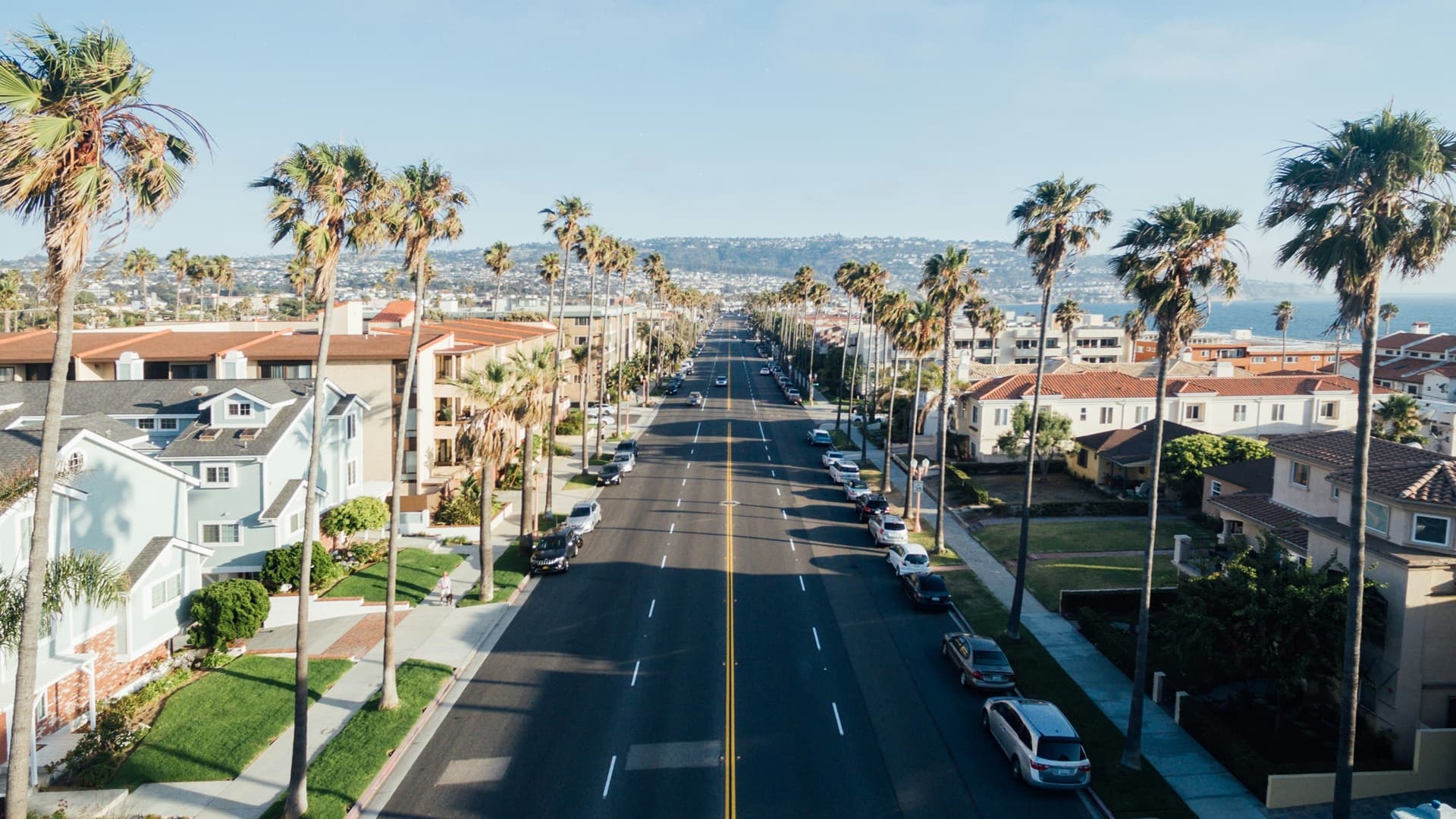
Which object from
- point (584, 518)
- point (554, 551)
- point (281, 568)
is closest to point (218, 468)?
point (281, 568)

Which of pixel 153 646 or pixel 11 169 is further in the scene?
pixel 153 646

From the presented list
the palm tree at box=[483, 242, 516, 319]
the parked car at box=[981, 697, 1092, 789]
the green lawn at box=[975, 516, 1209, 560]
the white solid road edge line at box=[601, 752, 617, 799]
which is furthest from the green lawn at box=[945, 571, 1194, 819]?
the palm tree at box=[483, 242, 516, 319]

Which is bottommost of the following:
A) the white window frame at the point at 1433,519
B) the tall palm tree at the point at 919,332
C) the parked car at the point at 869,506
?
the parked car at the point at 869,506

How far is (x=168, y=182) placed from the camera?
45.6 feet

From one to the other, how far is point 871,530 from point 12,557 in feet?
113

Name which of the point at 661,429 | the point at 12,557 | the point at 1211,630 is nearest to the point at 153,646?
the point at 12,557

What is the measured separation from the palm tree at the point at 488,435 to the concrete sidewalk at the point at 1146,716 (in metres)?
20.6

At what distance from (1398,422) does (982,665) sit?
130 feet

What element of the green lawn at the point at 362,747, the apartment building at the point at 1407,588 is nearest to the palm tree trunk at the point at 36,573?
the green lawn at the point at 362,747

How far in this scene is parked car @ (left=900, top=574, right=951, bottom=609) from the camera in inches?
1342

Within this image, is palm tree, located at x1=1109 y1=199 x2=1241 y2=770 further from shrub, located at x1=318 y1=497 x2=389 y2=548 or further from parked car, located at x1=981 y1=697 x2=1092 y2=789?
shrub, located at x1=318 y1=497 x2=389 y2=548

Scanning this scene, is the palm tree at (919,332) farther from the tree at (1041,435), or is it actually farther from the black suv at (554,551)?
the black suv at (554,551)

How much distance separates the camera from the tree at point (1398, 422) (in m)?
50.3

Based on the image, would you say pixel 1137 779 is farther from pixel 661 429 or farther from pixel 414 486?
pixel 661 429
